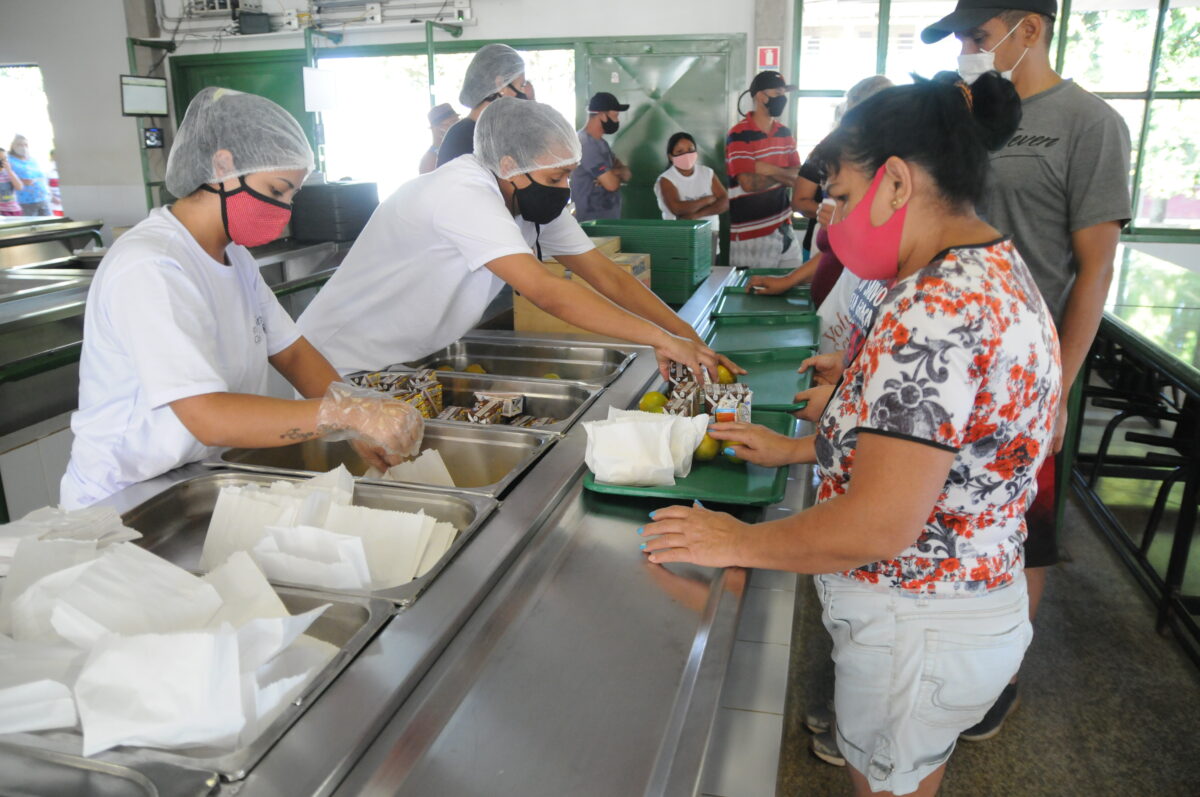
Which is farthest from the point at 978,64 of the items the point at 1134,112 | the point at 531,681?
the point at 1134,112

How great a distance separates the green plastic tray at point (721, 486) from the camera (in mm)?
1492

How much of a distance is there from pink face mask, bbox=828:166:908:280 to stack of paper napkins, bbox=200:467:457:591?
2.50ft

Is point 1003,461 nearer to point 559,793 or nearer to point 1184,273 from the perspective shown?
point 559,793

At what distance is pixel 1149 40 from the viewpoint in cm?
652

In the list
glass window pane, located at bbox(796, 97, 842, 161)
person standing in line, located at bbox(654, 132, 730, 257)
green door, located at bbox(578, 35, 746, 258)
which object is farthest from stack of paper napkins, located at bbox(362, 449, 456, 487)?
glass window pane, located at bbox(796, 97, 842, 161)

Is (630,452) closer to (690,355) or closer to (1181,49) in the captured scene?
(690,355)

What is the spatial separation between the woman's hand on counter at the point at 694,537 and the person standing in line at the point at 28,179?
10.2 m

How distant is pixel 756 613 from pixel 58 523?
1102 millimetres

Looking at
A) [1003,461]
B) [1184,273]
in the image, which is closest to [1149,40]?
[1184,273]

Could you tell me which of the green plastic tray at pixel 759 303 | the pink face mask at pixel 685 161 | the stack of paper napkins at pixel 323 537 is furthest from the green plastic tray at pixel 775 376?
the pink face mask at pixel 685 161

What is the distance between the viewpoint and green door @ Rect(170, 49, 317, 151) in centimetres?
809

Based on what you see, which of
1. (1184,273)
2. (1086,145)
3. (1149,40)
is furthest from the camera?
(1149,40)

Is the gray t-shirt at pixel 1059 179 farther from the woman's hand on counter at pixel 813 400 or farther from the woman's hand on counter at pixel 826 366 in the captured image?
the woman's hand on counter at pixel 813 400

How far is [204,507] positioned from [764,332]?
1.78 meters
